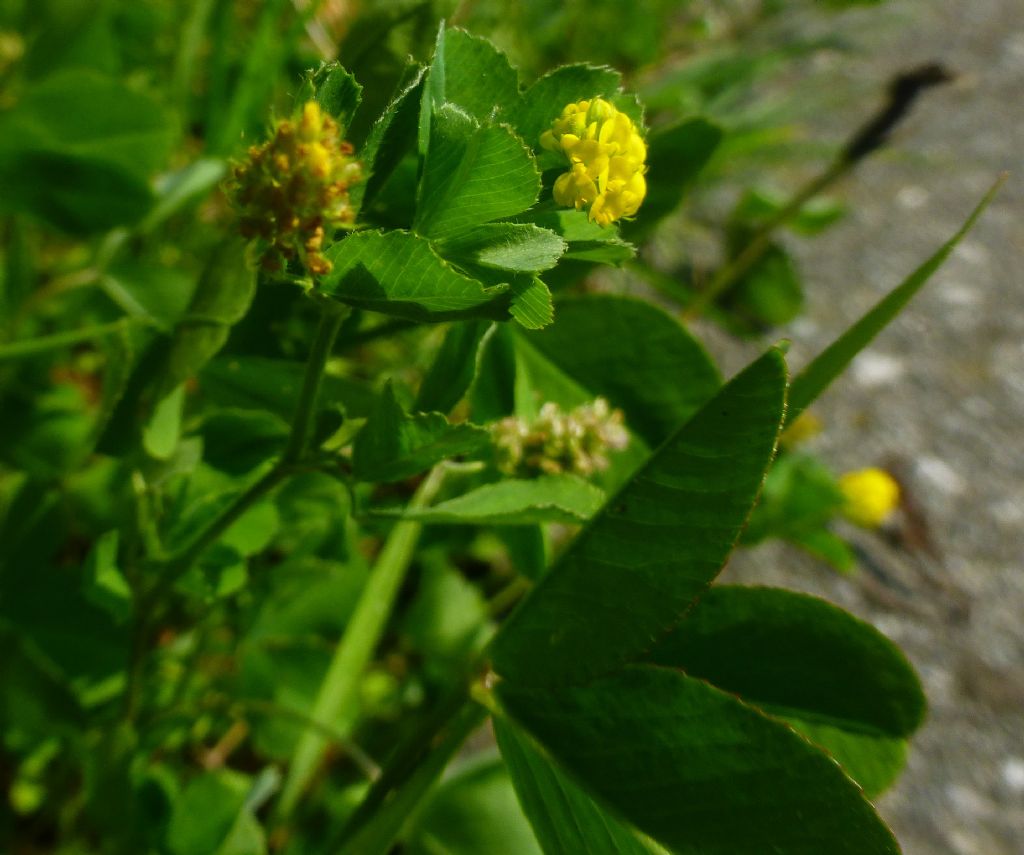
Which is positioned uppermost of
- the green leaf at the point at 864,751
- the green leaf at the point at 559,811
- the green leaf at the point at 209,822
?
the green leaf at the point at 864,751

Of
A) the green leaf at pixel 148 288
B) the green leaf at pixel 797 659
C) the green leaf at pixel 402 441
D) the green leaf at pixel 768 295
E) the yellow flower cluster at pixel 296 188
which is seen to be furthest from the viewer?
the green leaf at pixel 768 295

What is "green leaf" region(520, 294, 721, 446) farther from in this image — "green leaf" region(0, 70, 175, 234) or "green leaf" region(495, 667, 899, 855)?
"green leaf" region(0, 70, 175, 234)

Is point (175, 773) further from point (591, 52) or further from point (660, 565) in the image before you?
point (591, 52)

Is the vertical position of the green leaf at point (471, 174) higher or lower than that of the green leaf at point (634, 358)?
higher

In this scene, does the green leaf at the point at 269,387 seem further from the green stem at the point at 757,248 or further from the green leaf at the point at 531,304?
the green stem at the point at 757,248

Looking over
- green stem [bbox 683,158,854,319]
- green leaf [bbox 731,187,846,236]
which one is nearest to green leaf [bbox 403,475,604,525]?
green stem [bbox 683,158,854,319]

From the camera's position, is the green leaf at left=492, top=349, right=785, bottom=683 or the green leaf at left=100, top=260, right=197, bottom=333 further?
the green leaf at left=100, top=260, right=197, bottom=333

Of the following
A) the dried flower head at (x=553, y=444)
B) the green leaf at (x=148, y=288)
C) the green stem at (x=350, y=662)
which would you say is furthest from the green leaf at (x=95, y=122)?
the dried flower head at (x=553, y=444)
